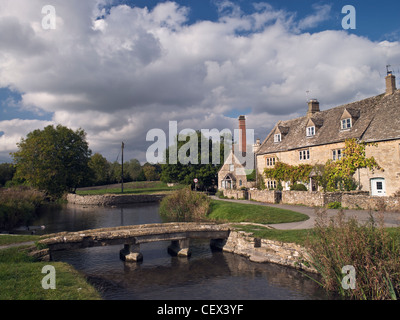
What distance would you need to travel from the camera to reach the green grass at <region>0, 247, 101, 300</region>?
7848 millimetres

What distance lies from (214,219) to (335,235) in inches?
701

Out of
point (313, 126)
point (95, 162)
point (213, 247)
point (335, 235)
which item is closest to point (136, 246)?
point (213, 247)

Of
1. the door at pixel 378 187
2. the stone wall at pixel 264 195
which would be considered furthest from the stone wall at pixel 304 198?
the door at pixel 378 187

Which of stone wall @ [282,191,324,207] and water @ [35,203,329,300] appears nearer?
water @ [35,203,329,300]

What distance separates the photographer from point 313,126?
35312 millimetres

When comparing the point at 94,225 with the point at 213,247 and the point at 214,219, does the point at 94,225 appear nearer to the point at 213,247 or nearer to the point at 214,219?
the point at 214,219

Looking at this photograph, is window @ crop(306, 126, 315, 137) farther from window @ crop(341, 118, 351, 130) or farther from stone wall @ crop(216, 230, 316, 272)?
stone wall @ crop(216, 230, 316, 272)

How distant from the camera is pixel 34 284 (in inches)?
341

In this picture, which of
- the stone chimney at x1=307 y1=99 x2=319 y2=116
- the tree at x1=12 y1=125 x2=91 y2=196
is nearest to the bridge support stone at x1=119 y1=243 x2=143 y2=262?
the stone chimney at x1=307 y1=99 x2=319 y2=116

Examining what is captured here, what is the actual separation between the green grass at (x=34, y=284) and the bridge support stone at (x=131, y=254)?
441cm

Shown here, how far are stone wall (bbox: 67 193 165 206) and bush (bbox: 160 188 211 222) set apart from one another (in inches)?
778

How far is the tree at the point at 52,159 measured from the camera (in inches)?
1962

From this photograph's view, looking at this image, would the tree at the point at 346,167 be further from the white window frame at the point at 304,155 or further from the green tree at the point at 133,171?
the green tree at the point at 133,171

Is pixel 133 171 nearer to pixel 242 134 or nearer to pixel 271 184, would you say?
pixel 242 134
